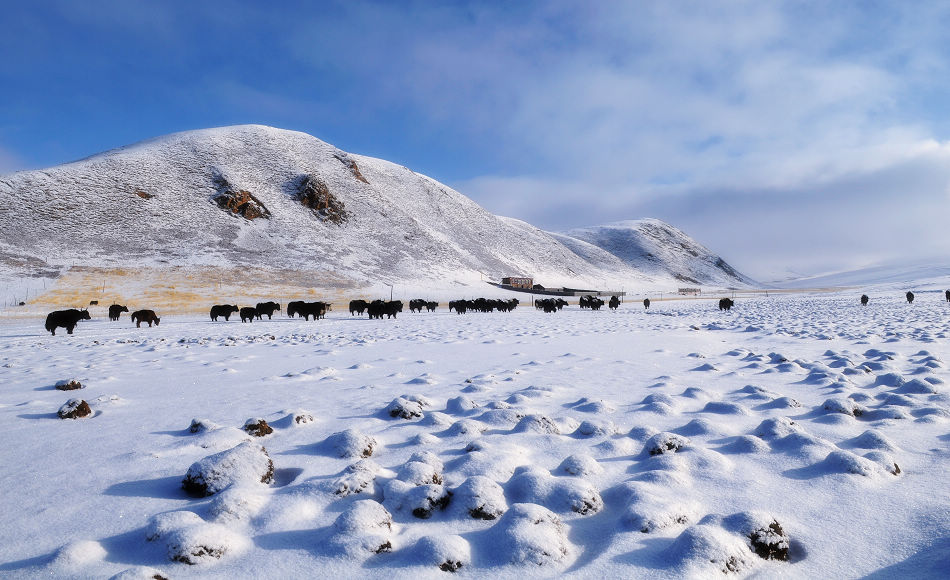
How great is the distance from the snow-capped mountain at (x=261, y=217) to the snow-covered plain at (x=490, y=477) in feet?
233

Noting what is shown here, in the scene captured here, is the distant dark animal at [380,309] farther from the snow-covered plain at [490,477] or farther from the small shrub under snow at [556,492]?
the small shrub under snow at [556,492]

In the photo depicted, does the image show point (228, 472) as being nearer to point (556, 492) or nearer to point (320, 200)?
point (556, 492)

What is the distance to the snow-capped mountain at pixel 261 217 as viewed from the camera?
6856 centimetres

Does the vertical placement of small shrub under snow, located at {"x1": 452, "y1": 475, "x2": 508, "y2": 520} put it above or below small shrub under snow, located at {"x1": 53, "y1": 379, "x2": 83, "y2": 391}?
below

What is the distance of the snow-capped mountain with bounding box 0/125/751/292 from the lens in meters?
68.6

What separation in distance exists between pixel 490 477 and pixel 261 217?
9314 cm

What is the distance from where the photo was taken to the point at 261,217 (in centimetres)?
8644

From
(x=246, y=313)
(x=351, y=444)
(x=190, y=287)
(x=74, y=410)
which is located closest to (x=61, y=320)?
(x=246, y=313)

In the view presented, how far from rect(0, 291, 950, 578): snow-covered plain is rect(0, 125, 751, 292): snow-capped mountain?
233 ft

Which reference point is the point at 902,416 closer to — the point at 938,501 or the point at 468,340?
the point at 938,501

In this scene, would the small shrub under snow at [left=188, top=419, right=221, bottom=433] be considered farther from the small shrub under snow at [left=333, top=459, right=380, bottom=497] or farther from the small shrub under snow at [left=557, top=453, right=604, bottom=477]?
the small shrub under snow at [left=557, top=453, right=604, bottom=477]

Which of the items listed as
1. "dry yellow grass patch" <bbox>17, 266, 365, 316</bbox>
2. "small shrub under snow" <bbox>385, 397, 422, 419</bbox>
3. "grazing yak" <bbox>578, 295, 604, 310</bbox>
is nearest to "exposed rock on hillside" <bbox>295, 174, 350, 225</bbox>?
"dry yellow grass patch" <bbox>17, 266, 365, 316</bbox>

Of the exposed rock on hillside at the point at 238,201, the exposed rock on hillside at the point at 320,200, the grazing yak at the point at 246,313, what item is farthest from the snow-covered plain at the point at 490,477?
the exposed rock on hillside at the point at 320,200

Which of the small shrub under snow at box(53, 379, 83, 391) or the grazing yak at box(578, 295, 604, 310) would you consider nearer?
the small shrub under snow at box(53, 379, 83, 391)
